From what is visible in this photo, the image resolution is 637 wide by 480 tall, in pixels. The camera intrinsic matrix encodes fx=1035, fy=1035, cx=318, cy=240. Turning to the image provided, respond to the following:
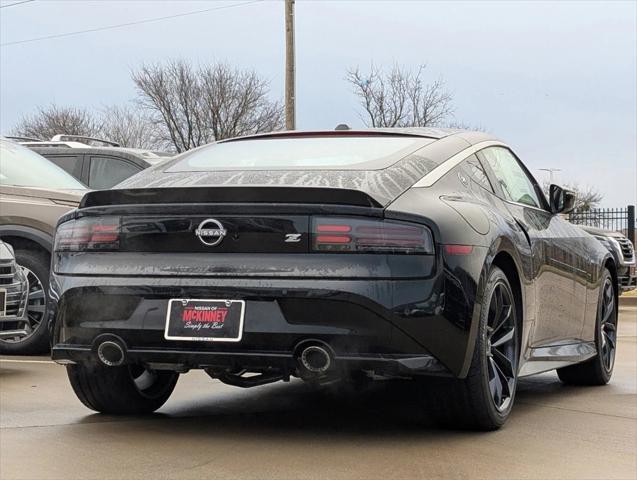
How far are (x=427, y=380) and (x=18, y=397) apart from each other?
99.9 inches

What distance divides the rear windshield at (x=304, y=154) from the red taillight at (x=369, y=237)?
50cm

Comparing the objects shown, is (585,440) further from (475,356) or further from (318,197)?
(318,197)

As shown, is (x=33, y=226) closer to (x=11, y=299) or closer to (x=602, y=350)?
(x=11, y=299)

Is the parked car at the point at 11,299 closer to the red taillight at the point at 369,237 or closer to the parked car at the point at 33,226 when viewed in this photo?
the parked car at the point at 33,226

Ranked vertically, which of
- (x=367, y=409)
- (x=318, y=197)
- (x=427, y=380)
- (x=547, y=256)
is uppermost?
(x=318, y=197)

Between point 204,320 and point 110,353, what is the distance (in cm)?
50

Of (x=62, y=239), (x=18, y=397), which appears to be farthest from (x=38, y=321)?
(x=62, y=239)

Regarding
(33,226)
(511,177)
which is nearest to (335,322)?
(511,177)

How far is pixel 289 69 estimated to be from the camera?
70.7 feet

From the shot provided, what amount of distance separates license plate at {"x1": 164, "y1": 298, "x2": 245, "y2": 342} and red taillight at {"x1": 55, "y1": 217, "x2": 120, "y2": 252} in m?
0.45

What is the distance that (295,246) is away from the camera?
4332mm

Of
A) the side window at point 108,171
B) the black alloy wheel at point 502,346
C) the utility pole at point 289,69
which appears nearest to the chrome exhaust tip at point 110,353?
the black alloy wheel at point 502,346

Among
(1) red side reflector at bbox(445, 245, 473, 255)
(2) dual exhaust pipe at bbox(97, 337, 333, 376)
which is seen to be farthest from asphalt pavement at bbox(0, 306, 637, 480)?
(1) red side reflector at bbox(445, 245, 473, 255)

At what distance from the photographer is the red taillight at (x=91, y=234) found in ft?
15.2
